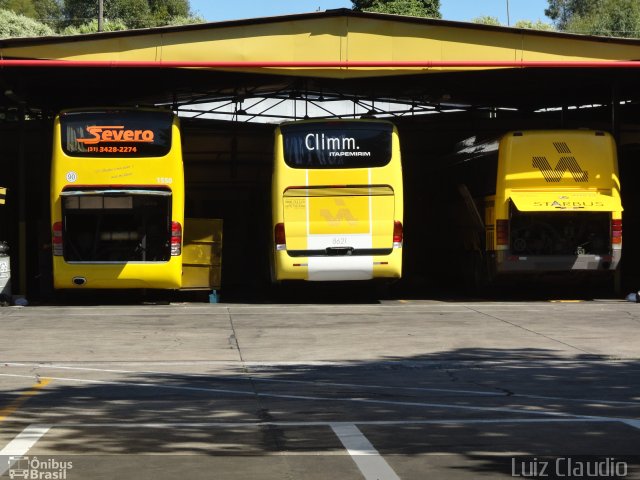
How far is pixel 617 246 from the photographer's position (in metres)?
23.8

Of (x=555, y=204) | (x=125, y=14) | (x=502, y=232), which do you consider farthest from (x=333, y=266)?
(x=125, y=14)

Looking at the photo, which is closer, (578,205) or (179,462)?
(179,462)

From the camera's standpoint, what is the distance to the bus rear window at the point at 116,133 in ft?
73.8

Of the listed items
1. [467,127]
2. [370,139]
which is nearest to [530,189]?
[370,139]

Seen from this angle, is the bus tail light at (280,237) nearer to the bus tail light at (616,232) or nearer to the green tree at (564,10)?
the bus tail light at (616,232)

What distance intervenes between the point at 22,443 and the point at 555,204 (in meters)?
16.8

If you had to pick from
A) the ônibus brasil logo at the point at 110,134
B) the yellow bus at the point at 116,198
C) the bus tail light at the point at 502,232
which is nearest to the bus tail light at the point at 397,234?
the bus tail light at the point at 502,232

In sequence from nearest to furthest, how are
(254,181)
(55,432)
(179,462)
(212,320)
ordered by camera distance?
(179,462), (55,432), (212,320), (254,181)

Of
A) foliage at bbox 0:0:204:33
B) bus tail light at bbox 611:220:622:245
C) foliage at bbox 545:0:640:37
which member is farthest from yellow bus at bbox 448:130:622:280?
foliage at bbox 545:0:640:37

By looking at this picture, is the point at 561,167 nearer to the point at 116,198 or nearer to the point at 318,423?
the point at 116,198

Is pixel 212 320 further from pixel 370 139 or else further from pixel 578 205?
pixel 578 205

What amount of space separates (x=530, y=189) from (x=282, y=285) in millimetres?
5642

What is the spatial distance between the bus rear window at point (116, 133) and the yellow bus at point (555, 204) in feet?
23.6

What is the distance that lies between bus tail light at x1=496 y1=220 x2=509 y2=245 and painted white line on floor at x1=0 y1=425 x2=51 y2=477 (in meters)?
16.0
